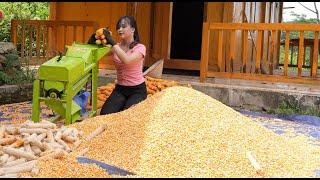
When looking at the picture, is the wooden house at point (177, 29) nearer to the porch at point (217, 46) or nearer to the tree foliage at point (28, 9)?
the porch at point (217, 46)

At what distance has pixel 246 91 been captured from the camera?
267 inches

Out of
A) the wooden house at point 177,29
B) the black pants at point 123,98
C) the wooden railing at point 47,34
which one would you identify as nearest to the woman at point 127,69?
the black pants at point 123,98

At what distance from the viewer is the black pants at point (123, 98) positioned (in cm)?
520

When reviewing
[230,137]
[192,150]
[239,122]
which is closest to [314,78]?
[239,122]

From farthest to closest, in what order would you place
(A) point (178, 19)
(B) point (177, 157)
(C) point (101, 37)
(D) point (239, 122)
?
1. (A) point (178, 19)
2. (C) point (101, 37)
3. (D) point (239, 122)
4. (B) point (177, 157)

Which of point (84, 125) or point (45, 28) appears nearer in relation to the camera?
point (84, 125)

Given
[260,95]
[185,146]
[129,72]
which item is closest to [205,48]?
[260,95]

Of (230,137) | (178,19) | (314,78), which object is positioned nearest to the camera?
(230,137)

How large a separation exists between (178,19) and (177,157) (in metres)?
6.93

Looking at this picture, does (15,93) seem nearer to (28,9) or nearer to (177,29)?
(177,29)

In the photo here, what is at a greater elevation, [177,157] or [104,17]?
[104,17]

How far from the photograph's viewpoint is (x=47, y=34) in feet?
31.3

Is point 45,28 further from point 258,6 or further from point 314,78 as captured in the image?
point 314,78

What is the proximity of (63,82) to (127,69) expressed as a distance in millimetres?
1159
